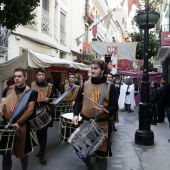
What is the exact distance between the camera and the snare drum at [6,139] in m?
3.66

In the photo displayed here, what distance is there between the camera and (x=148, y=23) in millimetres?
6949

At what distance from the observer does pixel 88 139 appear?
137 inches

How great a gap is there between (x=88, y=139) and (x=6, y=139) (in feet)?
3.69

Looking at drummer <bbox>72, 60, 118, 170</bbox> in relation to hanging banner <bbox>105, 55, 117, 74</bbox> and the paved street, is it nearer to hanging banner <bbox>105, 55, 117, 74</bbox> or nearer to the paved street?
the paved street

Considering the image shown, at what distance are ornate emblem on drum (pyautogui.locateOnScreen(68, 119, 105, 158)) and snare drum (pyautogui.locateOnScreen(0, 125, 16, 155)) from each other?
2.72 feet

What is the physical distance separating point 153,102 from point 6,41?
259 inches

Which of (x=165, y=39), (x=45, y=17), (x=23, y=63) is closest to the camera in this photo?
(x=23, y=63)

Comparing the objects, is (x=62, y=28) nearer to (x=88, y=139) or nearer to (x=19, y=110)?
(x=19, y=110)

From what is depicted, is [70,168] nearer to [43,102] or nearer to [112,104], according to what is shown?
[43,102]

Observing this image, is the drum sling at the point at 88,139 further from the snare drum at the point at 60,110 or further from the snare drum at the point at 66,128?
the snare drum at the point at 60,110

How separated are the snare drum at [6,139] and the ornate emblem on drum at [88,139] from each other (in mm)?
830

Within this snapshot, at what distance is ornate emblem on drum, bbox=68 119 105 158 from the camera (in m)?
3.46

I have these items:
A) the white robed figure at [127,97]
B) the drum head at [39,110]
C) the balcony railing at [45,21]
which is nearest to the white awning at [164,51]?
the white robed figure at [127,97]

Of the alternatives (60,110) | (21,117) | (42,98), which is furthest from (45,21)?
(21,117)
